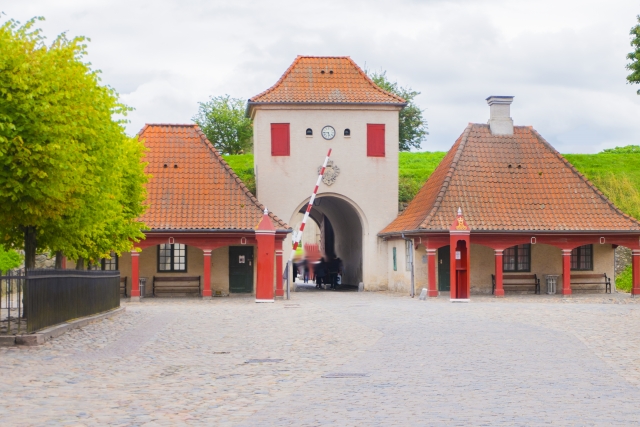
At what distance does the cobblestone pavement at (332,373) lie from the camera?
9141 millimetres

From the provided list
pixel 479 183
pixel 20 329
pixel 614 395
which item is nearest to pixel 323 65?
pixel 479 183

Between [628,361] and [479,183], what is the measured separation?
2339 centimetres

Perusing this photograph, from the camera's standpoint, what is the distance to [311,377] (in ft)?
39.1

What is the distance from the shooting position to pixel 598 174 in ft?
Answer: 166

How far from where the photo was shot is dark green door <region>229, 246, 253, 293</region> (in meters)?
36.6

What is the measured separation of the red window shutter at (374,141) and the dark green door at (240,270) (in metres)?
7.55

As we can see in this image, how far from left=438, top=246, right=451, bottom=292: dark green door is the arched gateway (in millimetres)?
5511

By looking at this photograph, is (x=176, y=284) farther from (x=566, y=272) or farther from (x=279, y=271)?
(x=566, y=272)

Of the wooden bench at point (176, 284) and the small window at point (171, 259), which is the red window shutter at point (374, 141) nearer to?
the small window at point (171, 259)

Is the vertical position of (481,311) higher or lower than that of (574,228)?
lower

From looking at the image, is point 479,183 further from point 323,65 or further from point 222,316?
point 222,316

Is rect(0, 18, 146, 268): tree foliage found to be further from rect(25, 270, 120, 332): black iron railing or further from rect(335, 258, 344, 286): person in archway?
rect(335, 258, 344, 286): person in archway

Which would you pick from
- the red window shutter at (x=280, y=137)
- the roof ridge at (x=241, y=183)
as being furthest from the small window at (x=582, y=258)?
the red window shutter at (x=280, y=137)

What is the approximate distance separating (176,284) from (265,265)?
21.8 ft
